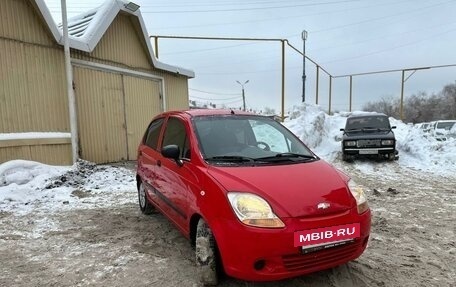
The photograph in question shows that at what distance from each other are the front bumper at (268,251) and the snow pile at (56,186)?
14.8ft

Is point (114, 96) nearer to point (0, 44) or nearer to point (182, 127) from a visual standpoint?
point (0, 44)

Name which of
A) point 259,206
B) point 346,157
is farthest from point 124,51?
point 259,206

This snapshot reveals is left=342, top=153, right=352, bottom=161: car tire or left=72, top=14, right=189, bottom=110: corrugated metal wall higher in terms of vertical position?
left=72, top=14, right=189, bottom=110: corrugated metal wall

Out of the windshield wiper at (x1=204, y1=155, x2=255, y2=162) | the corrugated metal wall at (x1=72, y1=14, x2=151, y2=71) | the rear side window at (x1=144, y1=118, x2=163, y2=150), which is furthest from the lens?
the corrugated metal wall at (x1=72, y1=14, x2=151, y2=71)

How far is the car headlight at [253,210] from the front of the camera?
10.5 feet

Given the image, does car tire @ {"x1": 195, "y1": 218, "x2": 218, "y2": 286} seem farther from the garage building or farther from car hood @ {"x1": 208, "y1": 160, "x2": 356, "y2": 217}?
the garage building

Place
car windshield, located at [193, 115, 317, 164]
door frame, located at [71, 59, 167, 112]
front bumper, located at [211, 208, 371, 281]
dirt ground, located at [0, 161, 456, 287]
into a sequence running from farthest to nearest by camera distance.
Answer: door frame, located at [71, 59, 167, 112], car windshield, located at [193, 115, 317, 164], dirt ground, located at [0, 161, 456, 287], front bumper, located at [211, 208, 371, 281]

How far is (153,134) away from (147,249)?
192 centimetres

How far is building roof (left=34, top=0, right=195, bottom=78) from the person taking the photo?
30.3 feet

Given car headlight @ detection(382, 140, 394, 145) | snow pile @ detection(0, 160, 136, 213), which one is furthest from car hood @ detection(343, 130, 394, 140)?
snow pile @ detection(0, 160, 136, 213)

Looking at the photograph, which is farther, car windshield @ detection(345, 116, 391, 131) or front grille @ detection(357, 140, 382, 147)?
car windshield @ detection(345, 116, 391, 131)

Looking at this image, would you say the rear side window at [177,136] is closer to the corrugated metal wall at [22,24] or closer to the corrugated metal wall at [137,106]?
the corrugated metal wall at [22,24]

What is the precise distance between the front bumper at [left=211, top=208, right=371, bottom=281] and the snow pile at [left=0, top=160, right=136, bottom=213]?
451 centimetres

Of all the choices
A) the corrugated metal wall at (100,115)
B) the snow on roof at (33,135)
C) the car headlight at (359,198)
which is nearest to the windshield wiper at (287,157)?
the car headlight at (359,198)
